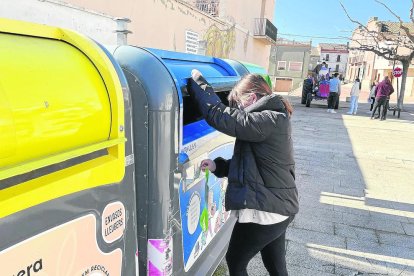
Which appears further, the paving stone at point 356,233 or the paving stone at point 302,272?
the paving stone at point 356,233

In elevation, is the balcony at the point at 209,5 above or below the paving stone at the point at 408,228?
above

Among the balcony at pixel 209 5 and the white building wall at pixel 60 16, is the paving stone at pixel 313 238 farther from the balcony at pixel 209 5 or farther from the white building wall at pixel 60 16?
the balcony at pixel 209 5

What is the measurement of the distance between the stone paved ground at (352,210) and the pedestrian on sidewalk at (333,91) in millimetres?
4686

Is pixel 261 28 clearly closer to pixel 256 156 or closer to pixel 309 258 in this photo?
pixel 309 258

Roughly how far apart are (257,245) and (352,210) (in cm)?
284

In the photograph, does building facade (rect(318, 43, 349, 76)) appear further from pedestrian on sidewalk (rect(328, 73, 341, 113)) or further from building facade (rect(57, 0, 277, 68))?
pedestrian on sidewalk (rect(328, 73, 341, 113))

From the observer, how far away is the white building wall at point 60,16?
12.9 feet

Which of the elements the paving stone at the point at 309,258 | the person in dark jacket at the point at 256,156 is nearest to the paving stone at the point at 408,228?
the paving stone at the point at 309,258

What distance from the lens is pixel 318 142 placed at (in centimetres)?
826

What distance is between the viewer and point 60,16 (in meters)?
4.71

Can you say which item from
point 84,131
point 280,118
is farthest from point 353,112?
point 84,131

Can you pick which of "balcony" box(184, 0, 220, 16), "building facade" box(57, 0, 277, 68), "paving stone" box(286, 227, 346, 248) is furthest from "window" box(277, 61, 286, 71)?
"paving stone" box(286, 227, 346, 248)

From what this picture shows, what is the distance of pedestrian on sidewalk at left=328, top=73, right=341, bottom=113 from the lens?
13.1m

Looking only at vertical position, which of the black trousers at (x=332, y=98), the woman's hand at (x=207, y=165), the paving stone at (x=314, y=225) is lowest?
the paving stone at (x=314, y=225)
